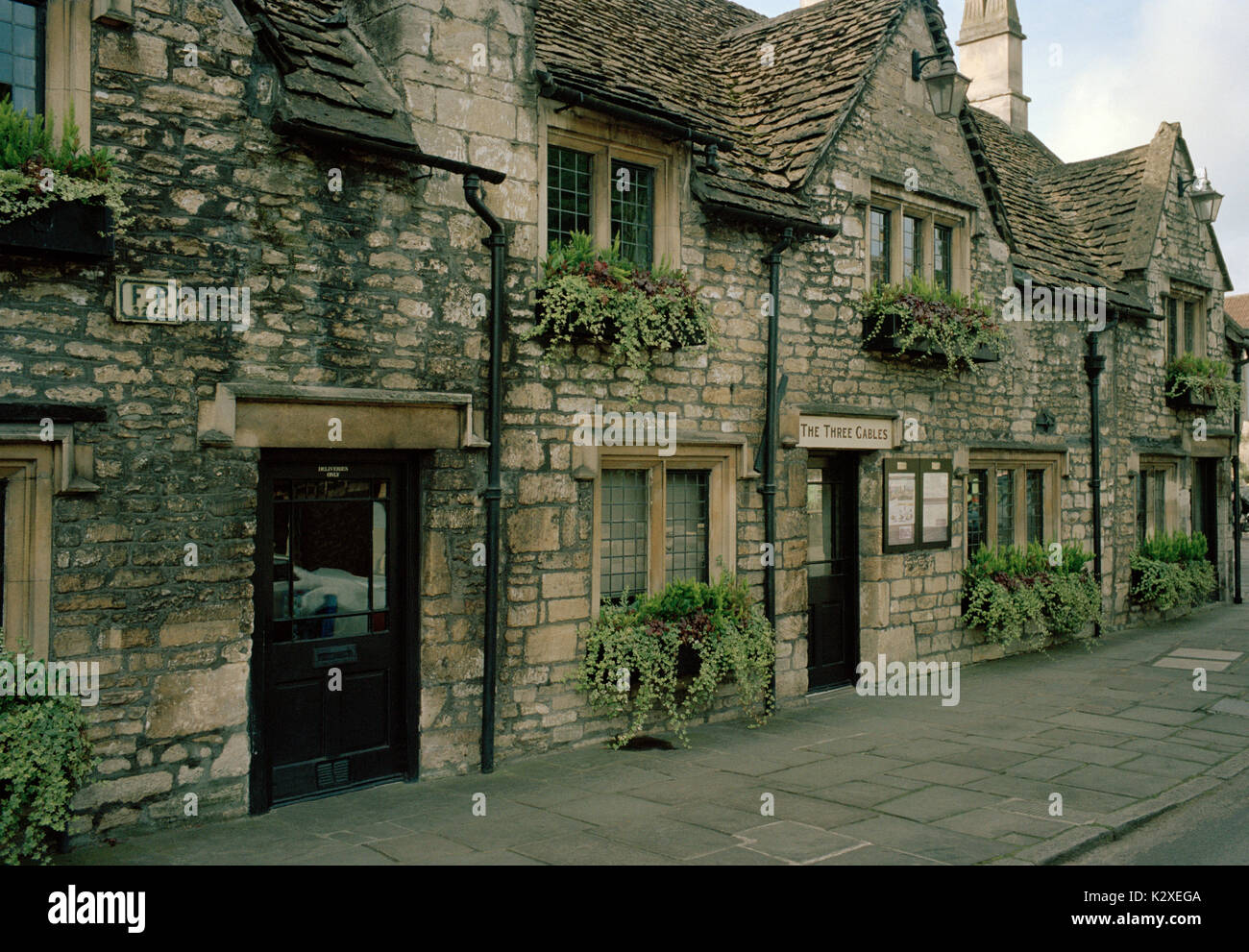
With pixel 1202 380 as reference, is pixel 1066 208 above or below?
above

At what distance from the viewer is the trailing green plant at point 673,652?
28.0 ft

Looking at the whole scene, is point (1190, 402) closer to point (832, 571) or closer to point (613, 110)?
point (832, 571)

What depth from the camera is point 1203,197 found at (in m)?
17.7

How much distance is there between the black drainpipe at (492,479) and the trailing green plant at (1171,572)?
12505mm

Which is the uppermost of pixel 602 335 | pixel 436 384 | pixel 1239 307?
pixel 1239 307

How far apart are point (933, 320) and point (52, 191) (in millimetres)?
9003

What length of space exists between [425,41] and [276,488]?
3576 mm

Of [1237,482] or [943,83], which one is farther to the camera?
[1237,482]

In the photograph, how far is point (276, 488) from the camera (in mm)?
7004

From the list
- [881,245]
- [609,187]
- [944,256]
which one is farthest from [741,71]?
→ [609,187]

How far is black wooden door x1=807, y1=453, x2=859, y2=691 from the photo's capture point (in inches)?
441

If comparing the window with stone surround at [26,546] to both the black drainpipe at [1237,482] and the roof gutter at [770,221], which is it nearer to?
the roof gutter at [770,221]

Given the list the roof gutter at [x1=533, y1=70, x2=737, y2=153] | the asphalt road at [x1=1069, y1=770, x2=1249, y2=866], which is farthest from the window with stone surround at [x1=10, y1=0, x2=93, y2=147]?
the asphalt road at [x1=1069, y1=770, x2=1249, y2=866]

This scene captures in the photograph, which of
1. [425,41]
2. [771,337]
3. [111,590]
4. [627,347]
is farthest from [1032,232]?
[111,590]
